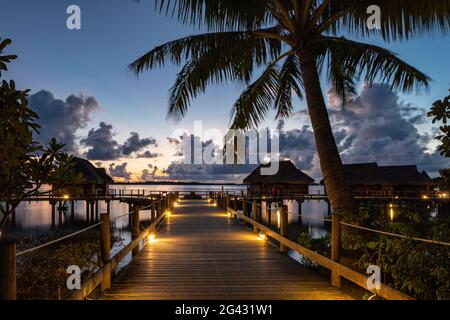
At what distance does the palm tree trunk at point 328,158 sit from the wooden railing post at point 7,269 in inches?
210

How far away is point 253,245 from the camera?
32.8 ft

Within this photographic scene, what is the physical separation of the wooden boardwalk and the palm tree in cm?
169

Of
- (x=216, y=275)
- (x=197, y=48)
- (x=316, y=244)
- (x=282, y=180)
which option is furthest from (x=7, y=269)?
(x=282, y=180)

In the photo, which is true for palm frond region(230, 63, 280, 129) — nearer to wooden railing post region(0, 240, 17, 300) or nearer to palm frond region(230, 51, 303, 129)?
palm frond region(230, 51, 303, 129)

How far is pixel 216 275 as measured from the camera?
6.56m

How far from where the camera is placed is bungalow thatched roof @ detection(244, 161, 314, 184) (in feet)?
144

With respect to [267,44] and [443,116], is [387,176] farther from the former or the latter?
[443,116]

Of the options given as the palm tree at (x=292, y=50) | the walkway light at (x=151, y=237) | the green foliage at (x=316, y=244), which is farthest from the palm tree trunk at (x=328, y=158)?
the walkway light at (x=151, y=237)

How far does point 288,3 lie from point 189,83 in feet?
8.97

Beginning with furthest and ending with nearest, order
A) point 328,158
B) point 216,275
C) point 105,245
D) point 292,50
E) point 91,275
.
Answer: point 292,50 < point 328,158 < point 216,275 < point 105,245 < point 91,275

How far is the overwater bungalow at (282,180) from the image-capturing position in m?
43.9

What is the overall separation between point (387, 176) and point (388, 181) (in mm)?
881

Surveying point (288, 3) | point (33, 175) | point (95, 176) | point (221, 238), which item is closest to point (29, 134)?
point (33, 175)
